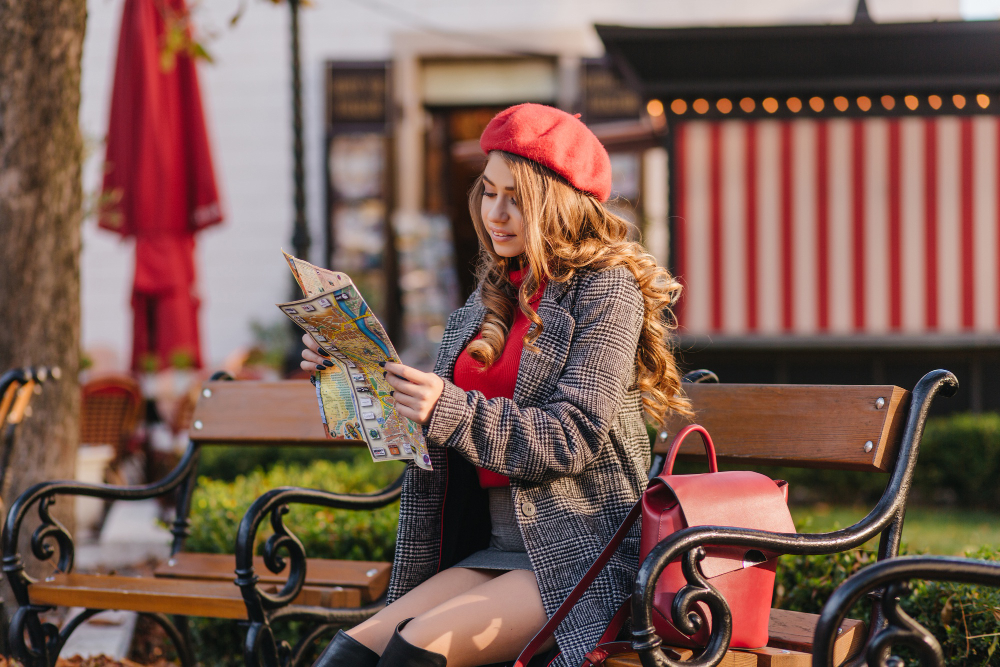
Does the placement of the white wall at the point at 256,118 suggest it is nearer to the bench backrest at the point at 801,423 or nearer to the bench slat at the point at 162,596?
the bench slat at the point at 162,596

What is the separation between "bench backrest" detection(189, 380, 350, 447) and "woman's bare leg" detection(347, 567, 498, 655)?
0.94 m

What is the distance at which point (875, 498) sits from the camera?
6500 mm

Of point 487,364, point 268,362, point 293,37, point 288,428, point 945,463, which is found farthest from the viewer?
point 268,362

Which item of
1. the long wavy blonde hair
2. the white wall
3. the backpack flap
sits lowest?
the backpack flap

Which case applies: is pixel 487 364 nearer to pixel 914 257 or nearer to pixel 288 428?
pixel 288 428

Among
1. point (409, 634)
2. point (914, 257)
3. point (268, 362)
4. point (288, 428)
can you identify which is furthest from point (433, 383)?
point (268, 362)

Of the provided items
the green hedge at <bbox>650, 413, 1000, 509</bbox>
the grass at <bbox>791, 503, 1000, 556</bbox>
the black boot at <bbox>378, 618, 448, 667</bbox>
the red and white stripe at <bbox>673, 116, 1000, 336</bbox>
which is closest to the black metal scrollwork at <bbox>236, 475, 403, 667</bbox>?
the black boot at <bbox>378, 618, 448, 667</bbox>

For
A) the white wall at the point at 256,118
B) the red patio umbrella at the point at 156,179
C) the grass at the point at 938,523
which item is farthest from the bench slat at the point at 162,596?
the white wall at the point at 256,118

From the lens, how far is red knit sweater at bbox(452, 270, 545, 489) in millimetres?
2211

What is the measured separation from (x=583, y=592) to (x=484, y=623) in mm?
212

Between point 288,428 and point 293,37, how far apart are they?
4.72 meters

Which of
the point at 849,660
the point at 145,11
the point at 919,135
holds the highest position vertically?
the point at 145,11

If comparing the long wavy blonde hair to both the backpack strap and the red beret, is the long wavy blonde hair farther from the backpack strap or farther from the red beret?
the backpack strap

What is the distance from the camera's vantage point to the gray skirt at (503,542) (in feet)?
7.09
